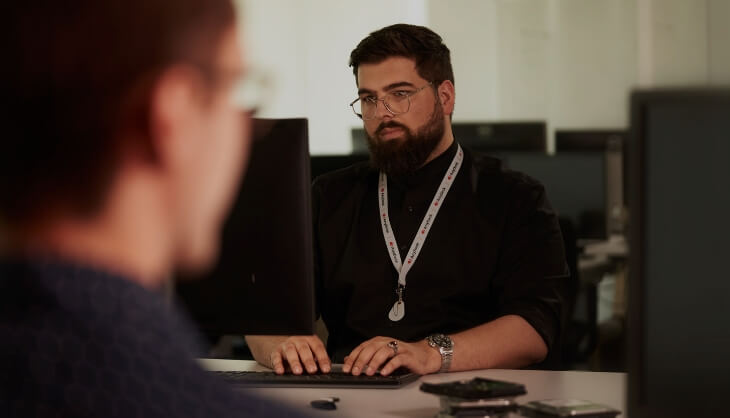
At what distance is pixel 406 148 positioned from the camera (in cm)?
272

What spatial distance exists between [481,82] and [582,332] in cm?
492

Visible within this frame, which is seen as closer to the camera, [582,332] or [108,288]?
[108,288]

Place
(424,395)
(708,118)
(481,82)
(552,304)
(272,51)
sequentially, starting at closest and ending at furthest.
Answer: (708,118)
(424,395)
(552,304)
(272,51)
(481,82)

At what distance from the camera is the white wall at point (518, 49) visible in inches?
332

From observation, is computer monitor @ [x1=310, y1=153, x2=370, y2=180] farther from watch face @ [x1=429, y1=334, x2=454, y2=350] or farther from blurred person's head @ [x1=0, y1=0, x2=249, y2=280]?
blurred person's head @ [x1=0, y1=0, x2=249, y2=280]

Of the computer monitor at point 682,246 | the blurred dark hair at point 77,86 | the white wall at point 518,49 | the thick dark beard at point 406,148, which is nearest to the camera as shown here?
the blurred dark hair at point 77,86

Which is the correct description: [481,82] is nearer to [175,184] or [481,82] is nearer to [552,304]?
[552,304]

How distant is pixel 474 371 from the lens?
2281 mm

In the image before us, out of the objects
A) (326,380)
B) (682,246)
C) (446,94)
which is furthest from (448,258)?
(682,246)

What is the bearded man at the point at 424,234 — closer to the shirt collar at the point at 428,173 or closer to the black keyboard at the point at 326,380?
the shirt collar at the point at 428,173

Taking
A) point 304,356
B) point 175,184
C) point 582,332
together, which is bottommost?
point 582,332

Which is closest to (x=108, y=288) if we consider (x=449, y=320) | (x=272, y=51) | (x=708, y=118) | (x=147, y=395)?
(x=147, y=395)

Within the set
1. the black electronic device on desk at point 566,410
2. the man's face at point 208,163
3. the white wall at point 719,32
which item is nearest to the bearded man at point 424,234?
the black electronic device on desk at point 566,410

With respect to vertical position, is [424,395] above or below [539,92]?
below
